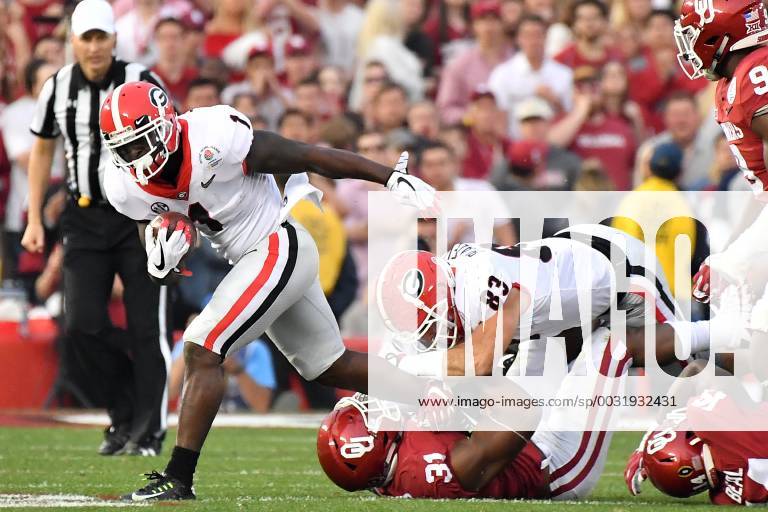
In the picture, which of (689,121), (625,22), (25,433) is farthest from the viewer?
(625,22)

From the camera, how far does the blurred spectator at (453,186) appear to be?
10.5 meters

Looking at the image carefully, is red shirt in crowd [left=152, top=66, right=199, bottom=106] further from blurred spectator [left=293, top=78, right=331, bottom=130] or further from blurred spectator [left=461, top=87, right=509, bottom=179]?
blurred spectator [left=461, top=87, right=509, bottom=179]

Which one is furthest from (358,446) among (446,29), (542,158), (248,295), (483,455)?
(446,29)

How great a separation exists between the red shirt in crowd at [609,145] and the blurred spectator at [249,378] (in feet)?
11.3

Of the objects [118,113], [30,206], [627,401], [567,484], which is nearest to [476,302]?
[567,484]

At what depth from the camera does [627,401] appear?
7.97 meters

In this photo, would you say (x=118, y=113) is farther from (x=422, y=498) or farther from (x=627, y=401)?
(x=627, y=401)

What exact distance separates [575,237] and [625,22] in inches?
306

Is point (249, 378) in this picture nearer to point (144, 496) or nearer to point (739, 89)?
point (144, 496)

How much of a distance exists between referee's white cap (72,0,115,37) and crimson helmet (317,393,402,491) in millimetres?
2851

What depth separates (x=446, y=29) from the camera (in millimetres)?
13742

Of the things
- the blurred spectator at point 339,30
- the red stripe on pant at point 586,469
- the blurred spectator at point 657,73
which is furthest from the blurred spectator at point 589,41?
the red stripe on pant at point 586,469

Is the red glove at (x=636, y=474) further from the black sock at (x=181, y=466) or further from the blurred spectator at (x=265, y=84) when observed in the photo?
the blurred spectator at (x=265, y=84)

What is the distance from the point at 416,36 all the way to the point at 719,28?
754cm
